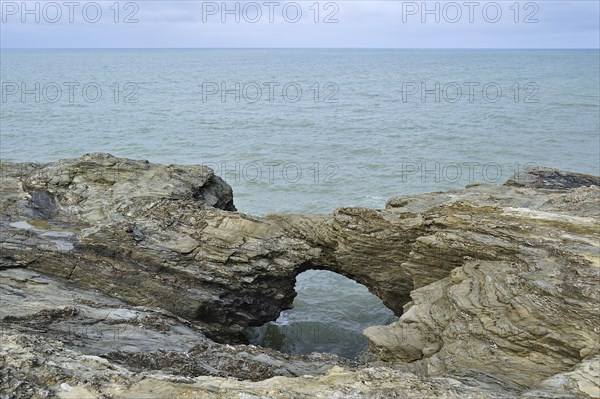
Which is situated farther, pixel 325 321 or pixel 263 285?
pixel 325 321

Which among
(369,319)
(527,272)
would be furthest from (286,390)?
(369,319)

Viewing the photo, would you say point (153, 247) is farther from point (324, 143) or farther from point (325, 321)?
point (324, 143)

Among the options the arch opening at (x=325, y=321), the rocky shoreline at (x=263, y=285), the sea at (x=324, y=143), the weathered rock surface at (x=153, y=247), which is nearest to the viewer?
the rocky shoreline at (x=263, y=285)

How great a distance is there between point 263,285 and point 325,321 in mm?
5069

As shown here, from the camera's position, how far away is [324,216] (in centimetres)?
1703

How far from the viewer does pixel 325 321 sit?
19.9 meters

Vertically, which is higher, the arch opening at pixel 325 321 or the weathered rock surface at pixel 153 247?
the weathered rock surface at pixel 153 247

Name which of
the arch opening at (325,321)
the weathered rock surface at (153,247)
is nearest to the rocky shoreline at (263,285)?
the weathered rock surface at (153,247)

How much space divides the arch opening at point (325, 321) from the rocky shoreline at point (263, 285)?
268 centimetres

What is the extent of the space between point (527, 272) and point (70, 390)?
8127 millimetres

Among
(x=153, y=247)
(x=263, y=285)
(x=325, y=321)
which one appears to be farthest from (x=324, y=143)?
(x=153, y=247)

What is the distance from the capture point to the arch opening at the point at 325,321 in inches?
729

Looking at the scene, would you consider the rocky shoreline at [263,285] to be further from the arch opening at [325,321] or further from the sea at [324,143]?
the sea at [324,143]

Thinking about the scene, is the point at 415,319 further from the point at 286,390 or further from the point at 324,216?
the point at 324,216
